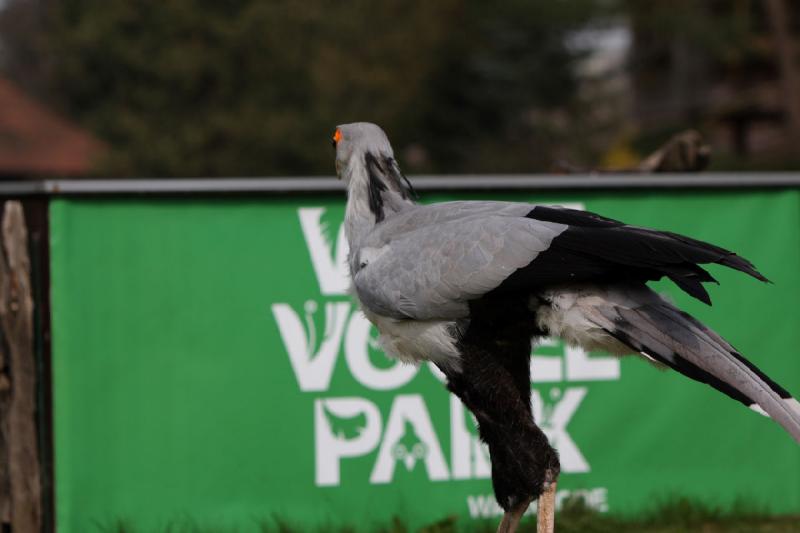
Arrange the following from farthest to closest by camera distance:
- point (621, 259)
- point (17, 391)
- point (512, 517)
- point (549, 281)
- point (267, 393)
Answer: point (267, 393)
point (17, 391)
point (512, 517)
point (549, 281)
point (621, 259)

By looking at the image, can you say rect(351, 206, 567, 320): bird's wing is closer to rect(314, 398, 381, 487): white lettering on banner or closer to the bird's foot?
the bird's foot

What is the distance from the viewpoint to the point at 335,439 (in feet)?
21.0

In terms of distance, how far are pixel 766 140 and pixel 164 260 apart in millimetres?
37073

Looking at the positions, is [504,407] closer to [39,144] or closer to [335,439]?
[335,439]

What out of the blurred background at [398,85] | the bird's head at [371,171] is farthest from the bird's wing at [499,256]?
the blurred background at [398,85]

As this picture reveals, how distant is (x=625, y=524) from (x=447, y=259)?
8.83ft

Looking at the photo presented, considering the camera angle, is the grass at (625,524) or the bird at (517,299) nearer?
the bird at (517,299)

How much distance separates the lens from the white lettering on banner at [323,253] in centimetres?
647

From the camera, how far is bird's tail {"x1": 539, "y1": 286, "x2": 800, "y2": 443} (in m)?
4.26

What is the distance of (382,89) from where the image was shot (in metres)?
41.4

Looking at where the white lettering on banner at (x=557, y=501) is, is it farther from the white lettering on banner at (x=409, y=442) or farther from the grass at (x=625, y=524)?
the white lettering on banner at (x=409, y=442)

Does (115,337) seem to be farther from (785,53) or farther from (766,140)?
(766,140)

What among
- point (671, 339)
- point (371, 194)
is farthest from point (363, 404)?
point (671, 339)

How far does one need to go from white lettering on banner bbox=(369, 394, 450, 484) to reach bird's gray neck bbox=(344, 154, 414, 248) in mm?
1672
